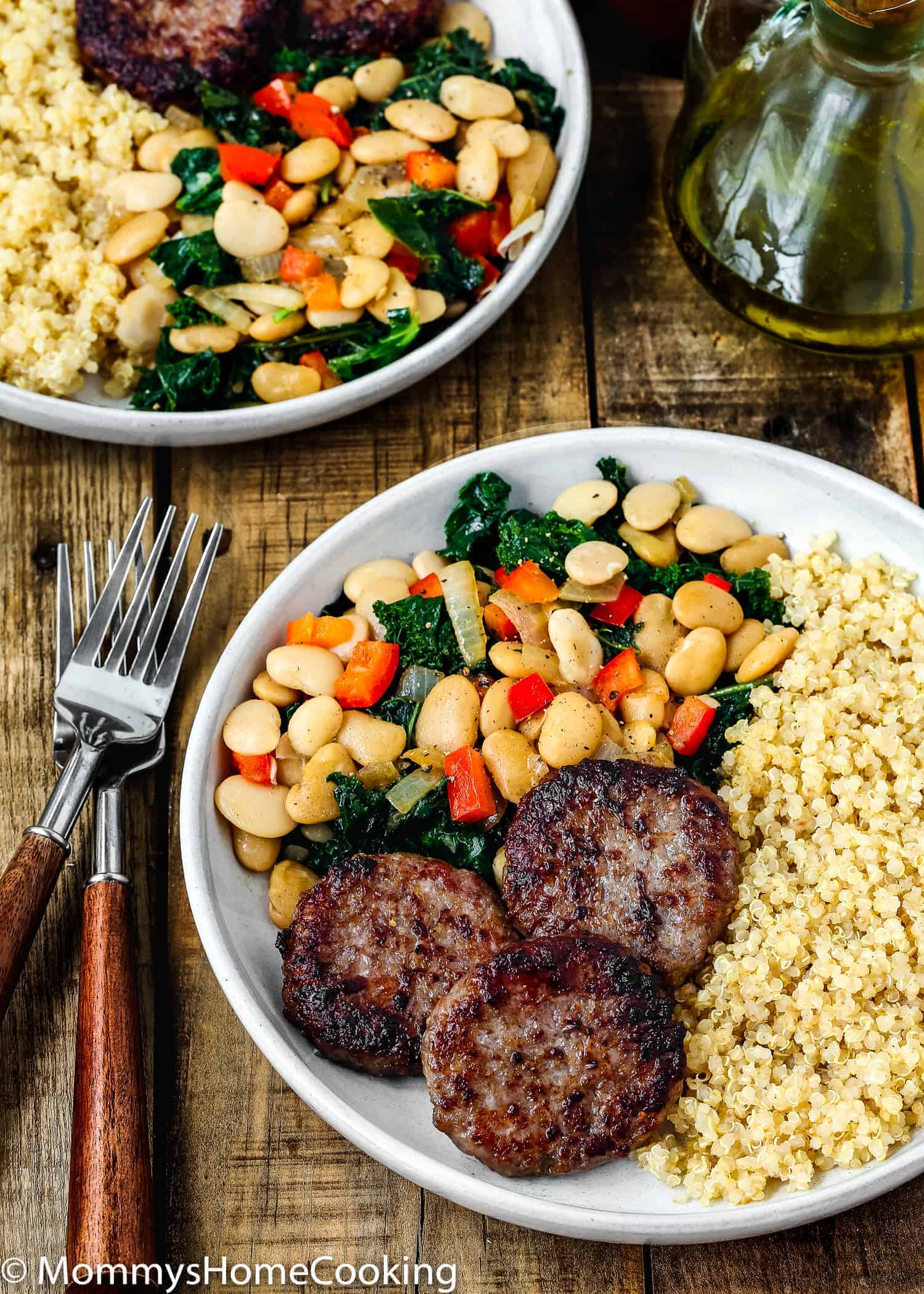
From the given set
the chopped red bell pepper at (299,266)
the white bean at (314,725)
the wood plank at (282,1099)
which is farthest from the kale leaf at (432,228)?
the white bean at (314,725)

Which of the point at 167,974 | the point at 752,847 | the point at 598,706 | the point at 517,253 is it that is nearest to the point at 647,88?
the point at 517,253

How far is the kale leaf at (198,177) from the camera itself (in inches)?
117

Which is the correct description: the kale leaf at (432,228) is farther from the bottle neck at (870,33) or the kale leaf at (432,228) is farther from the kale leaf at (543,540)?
the bottle neck at (870,33)

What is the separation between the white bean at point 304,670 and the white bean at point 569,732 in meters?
0.47

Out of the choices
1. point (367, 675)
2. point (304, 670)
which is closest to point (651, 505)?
point (367, 675)

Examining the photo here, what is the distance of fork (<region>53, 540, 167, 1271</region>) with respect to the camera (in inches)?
83.4

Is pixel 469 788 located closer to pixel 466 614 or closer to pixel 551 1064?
pixel 466 614

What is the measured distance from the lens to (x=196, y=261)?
115 inches

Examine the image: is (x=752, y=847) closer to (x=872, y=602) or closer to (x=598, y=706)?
(x=598, y=706)

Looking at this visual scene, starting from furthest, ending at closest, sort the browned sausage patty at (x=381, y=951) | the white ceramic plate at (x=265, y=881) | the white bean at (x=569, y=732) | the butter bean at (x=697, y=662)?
the butter bean at (x=697, y=662)
the white bean at (x=569, y=732)
the browned sausage patty at (x=381, y=951)
the white ceramic plate at (x=265, y=881)

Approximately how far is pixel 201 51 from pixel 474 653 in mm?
1760

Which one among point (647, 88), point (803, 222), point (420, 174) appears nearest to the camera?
point (803, 222)

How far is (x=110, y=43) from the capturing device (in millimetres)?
3072

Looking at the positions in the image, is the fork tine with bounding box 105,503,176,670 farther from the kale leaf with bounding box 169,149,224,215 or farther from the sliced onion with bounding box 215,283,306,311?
the kale leaf with bounding box 169,149,224,215
